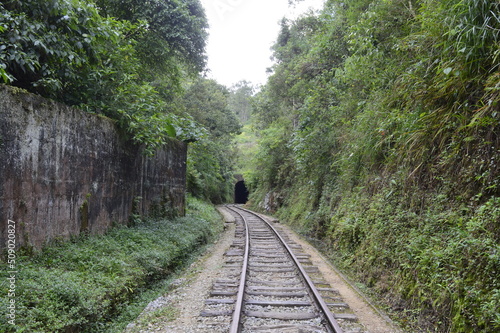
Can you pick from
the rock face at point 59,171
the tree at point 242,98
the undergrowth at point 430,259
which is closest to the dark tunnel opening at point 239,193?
the tree at point 242,98

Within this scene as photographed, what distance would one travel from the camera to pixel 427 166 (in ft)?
17.7

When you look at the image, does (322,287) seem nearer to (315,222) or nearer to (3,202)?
(3,202)

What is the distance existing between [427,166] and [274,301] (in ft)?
11.7

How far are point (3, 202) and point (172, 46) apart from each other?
375 inches

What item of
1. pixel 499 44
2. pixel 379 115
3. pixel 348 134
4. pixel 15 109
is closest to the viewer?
pixel 499 44

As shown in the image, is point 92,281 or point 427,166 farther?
point 427,166

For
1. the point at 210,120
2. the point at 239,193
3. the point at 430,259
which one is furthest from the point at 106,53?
the point at 239,193

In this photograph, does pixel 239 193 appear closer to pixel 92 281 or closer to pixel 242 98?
pixel 242 98

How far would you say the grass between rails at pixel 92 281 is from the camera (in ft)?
11.9

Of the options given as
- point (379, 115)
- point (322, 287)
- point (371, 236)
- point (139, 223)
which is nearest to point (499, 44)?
point (379, 115)

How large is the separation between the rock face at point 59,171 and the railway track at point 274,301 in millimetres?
3002

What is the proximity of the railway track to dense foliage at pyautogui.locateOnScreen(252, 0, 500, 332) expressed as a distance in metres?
1.09

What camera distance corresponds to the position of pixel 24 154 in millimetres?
4656

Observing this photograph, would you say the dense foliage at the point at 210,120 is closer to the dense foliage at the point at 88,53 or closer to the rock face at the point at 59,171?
the dense foliage at the point at 88,53
